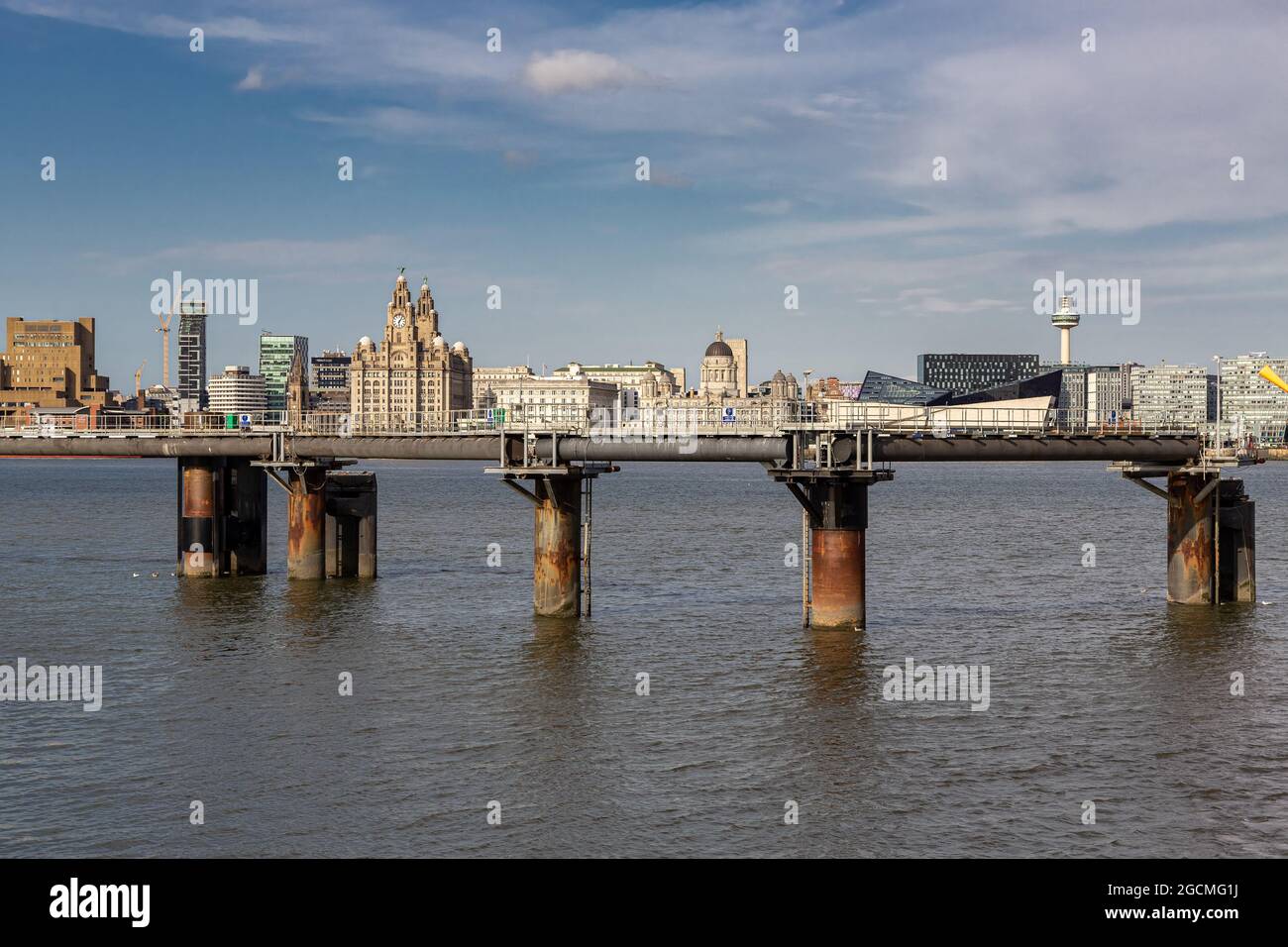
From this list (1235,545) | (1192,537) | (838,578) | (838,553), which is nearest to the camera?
(838,553)

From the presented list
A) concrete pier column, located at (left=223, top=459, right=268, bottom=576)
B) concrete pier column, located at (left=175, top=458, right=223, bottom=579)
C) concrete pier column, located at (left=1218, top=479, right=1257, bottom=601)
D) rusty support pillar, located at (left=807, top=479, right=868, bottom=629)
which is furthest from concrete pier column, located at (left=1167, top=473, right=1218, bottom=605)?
concrete pier column, located at (left=175, top=458, right=223, bottom=579)

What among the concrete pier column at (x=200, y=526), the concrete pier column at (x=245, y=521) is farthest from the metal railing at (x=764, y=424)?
the concrete pier column at (x=200, y=526)

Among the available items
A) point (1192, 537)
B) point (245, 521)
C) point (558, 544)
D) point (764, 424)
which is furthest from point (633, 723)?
point (245, 521)

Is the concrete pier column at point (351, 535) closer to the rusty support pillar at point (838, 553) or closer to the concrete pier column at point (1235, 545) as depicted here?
the rusty support pillar at point (838, 553)

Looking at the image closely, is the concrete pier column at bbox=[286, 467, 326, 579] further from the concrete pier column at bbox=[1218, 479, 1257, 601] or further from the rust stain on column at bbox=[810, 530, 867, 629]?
the concrete pier column at bbox=[1218, 479, 1257, 601]

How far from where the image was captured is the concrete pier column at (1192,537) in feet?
176

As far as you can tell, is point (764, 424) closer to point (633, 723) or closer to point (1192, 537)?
point (633, 723)

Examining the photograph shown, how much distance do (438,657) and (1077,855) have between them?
24643mm

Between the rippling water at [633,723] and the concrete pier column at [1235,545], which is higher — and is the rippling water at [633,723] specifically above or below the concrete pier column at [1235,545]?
below

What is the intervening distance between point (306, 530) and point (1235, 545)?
4040cm

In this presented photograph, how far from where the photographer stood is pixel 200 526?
6450 cm

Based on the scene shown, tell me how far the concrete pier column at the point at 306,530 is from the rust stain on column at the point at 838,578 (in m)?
24.6

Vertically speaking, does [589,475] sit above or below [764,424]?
below
